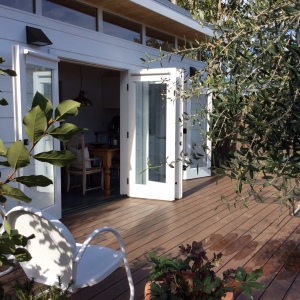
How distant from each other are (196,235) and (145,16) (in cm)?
361

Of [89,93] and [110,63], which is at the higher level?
[110,63]

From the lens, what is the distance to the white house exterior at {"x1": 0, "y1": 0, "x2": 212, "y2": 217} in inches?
155

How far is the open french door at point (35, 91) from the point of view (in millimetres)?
3826

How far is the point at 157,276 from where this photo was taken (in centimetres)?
184

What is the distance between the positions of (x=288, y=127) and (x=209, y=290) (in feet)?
2.72

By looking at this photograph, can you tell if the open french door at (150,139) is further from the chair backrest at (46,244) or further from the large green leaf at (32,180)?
the large green leaf at (32,180)

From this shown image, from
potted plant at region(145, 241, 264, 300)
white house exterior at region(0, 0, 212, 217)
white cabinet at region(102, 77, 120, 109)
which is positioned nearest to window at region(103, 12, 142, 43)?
white house exterior at region(0, 0, 212, 217)

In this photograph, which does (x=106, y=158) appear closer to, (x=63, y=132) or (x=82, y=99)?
(x=82, y=99)

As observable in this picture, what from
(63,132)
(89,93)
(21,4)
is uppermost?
(21,4)

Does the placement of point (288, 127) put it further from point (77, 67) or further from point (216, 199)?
point (77, 67)

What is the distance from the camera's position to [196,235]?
157 inches

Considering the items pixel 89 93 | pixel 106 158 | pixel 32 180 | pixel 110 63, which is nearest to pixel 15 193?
pixel 32 180

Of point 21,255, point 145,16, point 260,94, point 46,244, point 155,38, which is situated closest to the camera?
point 21,255

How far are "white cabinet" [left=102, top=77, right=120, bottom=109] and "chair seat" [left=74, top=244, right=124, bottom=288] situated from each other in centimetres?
659
